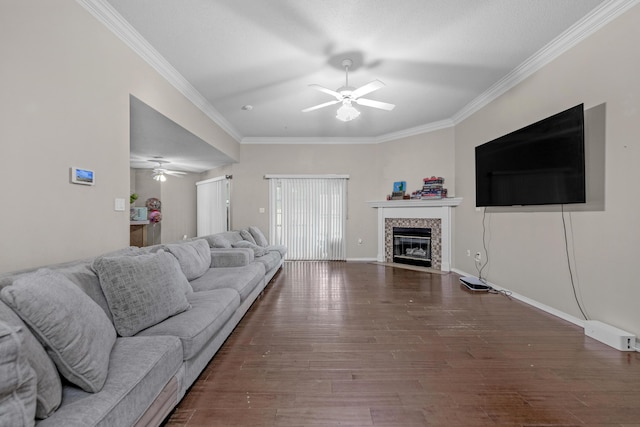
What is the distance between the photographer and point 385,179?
19.7 ft

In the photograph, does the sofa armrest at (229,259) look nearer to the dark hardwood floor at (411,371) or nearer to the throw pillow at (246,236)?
the dark hardwood floor at (411,371)

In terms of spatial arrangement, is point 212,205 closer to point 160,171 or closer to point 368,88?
point 160,171

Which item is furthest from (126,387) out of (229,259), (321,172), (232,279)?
(321,172)

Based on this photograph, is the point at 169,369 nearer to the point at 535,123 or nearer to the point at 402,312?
the point at 402,312

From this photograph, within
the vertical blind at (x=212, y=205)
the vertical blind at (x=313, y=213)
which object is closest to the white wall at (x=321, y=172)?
the vertical blind at (x=313, y=213)

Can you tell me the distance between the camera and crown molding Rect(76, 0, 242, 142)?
2.22 m

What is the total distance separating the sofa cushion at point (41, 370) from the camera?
36.7 inches

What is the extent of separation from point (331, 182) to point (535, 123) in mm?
3835

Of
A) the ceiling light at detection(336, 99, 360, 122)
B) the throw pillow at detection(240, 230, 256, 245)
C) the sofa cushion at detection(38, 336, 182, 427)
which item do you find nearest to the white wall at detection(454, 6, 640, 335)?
the ceiling light at detection(336, 99, 360, 122)

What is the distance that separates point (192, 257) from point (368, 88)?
8.64 feet

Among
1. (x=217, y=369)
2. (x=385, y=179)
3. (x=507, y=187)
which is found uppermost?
(x=385, y=179)

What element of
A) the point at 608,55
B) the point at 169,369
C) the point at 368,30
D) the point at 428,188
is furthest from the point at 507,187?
the point at 169,369

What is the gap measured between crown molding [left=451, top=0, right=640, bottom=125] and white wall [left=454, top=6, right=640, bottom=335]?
6 cm

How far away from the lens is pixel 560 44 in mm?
2777
